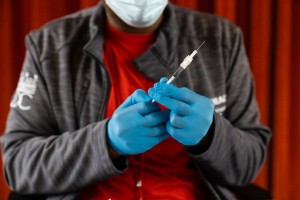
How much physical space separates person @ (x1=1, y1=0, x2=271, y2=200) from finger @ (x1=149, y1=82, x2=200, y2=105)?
105mm

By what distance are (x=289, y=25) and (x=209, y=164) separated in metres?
0.63

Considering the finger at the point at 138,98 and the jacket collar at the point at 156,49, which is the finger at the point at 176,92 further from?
the jacket collar at the point at 156,49

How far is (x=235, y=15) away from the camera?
4.00 feet

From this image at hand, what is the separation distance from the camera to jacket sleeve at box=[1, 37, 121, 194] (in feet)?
2.53

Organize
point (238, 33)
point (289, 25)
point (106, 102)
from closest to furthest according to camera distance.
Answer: point (106, 102) < point (238, 33) < point (289, 25)

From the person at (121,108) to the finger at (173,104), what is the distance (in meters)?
0.09

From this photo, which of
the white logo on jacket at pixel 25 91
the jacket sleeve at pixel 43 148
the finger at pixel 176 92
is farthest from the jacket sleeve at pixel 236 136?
the white logo on jacket at pixel 25 91

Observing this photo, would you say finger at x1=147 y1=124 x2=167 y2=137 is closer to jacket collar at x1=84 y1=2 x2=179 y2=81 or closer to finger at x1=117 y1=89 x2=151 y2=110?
finger at x1=117 y1=89 x2=151 y2=110

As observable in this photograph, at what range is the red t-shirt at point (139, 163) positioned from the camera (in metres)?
0.83

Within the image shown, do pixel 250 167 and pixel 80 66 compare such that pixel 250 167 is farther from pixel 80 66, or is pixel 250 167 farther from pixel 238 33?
pixel 80 66

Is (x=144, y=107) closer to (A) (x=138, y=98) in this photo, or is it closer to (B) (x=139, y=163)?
(A) (x=138, y=98)

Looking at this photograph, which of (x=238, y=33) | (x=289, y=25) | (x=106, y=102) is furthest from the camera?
(x=289, y=25)

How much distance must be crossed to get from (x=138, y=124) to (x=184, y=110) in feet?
0.30

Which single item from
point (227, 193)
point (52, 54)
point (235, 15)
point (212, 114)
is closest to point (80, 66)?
point (52, 54)
